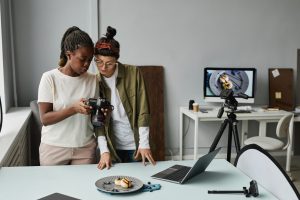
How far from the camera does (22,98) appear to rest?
3.99 m

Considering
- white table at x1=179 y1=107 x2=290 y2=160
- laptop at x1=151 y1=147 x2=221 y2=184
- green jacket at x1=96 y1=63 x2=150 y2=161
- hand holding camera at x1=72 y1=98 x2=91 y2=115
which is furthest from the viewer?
white table at x1=179 y1=107 x2=290 y2=160

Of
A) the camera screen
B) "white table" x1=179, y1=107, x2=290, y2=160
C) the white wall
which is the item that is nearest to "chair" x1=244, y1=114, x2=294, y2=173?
"white table" x1=179, y1=107, x2=290, y2=160

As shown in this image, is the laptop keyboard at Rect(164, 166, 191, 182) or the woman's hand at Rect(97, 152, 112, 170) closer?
the laptop keyboard at Rect(164, 166, 191, 182)

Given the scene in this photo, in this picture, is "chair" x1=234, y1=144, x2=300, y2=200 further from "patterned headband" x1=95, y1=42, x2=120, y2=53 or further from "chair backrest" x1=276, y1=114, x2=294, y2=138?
"chair backrest" x1=276, y1=114, x2=294, y2=138

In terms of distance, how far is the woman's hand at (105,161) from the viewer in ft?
5.97

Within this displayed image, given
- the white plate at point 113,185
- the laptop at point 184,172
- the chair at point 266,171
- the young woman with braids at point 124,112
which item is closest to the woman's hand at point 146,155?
the young woman with braids at point 124,112

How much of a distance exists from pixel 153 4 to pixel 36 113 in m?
1.79

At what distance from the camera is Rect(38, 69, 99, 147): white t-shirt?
181cm

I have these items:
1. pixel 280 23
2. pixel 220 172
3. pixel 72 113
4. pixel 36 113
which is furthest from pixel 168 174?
pixel 280 23

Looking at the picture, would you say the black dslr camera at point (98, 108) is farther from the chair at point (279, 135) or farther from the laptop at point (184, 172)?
the chair at point (279, 135)

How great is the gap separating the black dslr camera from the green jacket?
12 centimetres

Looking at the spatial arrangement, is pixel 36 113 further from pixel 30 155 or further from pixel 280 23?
pixel 280 23

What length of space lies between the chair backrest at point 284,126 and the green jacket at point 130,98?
2.14 metres

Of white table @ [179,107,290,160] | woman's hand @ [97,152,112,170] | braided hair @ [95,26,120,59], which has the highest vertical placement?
braided hair @ [95,26,120,59]
